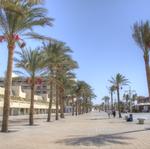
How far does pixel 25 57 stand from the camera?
3212 centimetres

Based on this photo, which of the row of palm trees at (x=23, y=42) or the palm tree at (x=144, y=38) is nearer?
the row of palm trees at (x=23, y=42)

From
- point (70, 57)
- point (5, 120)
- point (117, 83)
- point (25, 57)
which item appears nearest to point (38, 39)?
point (5, 120)

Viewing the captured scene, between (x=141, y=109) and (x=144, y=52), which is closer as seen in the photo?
(x=144, y=52)

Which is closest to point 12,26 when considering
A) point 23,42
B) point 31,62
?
point 23,42

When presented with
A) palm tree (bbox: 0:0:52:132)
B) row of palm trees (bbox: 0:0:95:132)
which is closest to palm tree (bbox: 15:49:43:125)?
row of palm trees (bbox: 0:0:95:132)

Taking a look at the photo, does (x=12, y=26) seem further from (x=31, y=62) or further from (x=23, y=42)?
(x=31, y=62)

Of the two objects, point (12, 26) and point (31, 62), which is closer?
point (12, 26)

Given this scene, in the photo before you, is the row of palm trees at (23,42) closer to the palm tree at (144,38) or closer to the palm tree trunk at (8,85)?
the palm tree trunk at (8,85)

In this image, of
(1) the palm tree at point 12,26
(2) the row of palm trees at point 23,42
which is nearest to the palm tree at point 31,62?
(2) the row of palm trees at point 23,42

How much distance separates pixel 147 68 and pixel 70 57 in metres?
18.9

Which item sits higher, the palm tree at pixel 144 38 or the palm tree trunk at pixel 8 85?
the palm tree at pixel 144 38

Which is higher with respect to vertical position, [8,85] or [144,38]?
[144,38]

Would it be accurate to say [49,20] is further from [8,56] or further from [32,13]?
[8,56]

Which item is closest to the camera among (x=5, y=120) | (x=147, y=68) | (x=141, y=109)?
(x=5, y=120)
